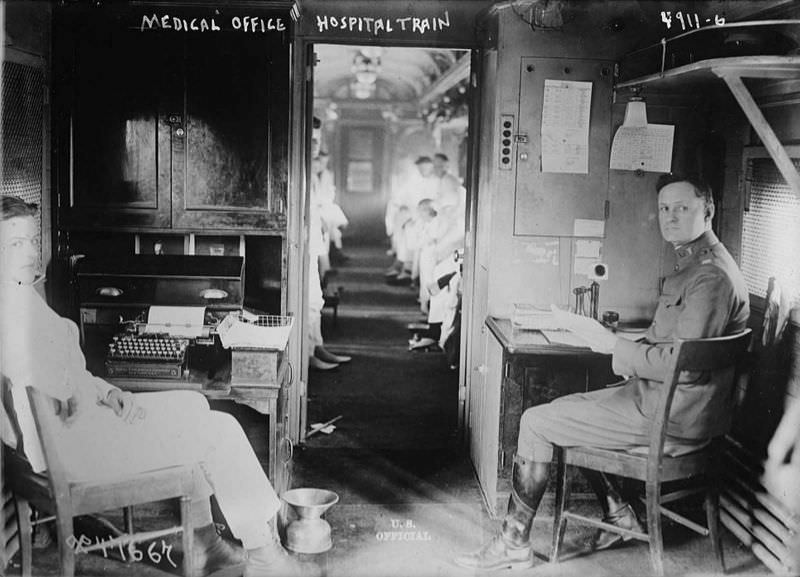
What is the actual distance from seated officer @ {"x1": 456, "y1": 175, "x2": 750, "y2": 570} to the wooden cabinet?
Answer: 1.63m

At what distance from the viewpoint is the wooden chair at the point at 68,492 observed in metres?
3.16

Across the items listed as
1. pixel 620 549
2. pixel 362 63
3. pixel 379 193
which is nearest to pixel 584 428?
pixel 620 549

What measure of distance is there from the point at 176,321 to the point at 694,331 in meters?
2.23

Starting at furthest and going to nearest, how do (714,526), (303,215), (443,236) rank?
1. (443,236)
2. (303,215)
3. (714,526)

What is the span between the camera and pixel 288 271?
4.55 meters

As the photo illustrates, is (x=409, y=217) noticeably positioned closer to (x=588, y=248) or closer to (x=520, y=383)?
(x=588, y=248)

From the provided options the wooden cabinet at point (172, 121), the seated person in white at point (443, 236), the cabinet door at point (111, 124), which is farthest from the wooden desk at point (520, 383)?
the seated person in white at point (443, 236)

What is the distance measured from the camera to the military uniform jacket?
3.45 meters

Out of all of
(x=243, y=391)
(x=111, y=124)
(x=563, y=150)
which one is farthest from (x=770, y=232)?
(x=111, y=124)

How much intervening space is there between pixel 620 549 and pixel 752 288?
54.5 inches

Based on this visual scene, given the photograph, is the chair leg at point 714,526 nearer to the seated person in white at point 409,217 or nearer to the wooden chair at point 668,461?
the wooden chair at point 668,461

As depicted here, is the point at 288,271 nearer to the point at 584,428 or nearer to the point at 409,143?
the point at 584,428

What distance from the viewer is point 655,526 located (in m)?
3.49

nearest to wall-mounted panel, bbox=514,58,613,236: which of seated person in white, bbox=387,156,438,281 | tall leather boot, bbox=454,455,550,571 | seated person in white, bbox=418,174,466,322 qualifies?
tall leather boot, bbox=454,455,550,571
